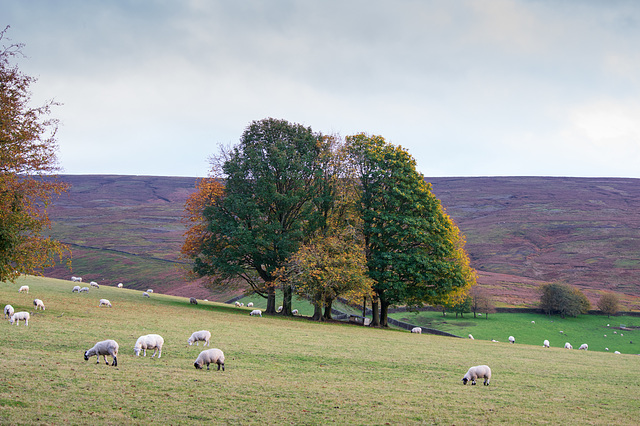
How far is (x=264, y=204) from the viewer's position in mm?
48000

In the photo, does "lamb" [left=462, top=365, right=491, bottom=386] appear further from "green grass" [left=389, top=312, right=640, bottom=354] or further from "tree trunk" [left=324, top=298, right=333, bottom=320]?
"green grass" [left=389, top=312, right=640, bottom=354]

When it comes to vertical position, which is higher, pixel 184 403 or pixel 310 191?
pixel 310 191

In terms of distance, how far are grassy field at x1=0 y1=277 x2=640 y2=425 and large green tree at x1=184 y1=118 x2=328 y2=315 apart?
20.7m

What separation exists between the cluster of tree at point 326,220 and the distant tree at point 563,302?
37788 mm

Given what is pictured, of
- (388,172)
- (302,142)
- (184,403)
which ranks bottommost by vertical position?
(184,403)

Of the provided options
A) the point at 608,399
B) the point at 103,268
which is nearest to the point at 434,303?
the point at 608,399

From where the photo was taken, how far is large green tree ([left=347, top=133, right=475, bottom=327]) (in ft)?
149

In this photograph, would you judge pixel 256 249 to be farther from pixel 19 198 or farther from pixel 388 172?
pixel 19 198

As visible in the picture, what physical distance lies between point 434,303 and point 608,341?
3253 centimetres

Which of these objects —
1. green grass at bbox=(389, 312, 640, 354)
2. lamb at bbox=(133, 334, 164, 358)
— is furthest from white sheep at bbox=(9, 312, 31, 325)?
green grass at bbox=(389, 312, 640, 354)

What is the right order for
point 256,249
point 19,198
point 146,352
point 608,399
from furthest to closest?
1. point 256,249
2. point 19,198
3. point 146,352
4. point 608,399


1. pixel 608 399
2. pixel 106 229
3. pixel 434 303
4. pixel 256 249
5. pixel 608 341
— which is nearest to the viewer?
pixel 608 399

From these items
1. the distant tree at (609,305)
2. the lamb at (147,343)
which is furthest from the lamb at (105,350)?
the distant tree at (609,305)

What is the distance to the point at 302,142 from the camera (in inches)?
1954
